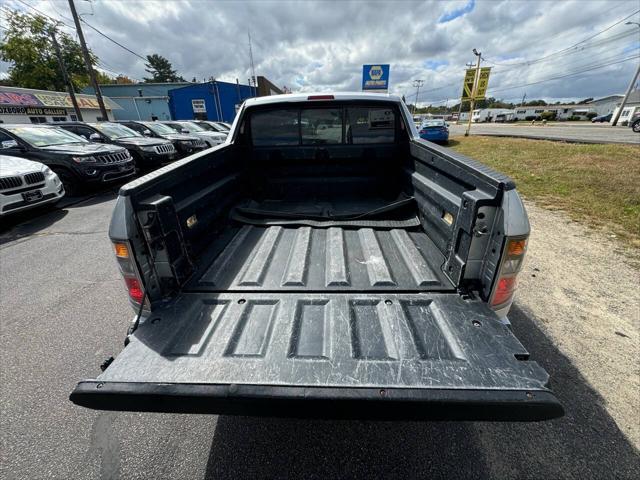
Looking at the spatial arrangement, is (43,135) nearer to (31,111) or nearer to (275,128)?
(275,128)

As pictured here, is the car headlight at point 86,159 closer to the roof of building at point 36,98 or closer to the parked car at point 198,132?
the parked car at point 198,132

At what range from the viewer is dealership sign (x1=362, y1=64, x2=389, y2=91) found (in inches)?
815

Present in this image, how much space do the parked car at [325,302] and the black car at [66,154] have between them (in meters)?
6.78

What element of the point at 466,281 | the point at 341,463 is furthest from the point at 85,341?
the point at 466,281

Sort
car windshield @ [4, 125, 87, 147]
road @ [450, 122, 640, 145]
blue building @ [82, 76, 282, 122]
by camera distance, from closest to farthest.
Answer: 1. car windshield @ [4, 125, 87, 147]
2. road @ [450, 122, 640, 145]
3. blue building @ [82, 76, 282, 122]

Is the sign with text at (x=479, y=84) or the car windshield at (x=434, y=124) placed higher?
the sign with text at (x=479, y=84)

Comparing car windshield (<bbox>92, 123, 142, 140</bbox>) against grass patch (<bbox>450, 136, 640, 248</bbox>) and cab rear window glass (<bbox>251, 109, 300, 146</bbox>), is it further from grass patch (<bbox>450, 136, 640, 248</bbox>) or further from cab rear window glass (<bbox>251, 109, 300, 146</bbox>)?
grass patch (<bbox>450, 136, 640, 248</bbox>)

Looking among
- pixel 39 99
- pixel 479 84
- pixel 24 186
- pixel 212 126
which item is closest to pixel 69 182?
pixel 24 186

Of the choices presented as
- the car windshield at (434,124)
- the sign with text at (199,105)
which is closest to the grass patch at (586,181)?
the car windshield at (434,124)

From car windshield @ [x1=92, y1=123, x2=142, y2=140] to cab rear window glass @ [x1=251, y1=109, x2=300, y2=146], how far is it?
31.6ft

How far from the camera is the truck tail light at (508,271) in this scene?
1.56 m

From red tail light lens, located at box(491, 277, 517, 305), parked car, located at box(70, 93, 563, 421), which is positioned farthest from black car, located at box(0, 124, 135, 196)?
red tail light lens, located at box(491, 277, 517, 305)

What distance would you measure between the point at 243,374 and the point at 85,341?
7.80ft

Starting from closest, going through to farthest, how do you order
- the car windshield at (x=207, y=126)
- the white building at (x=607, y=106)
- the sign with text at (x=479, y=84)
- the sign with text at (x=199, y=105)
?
1. the car windshield at (x=207, y=126)
2. the sign with text at (x=479, y=84)
3. the sign with text at (x=199, y=105)
4. the white building at (x=607, y=106)
